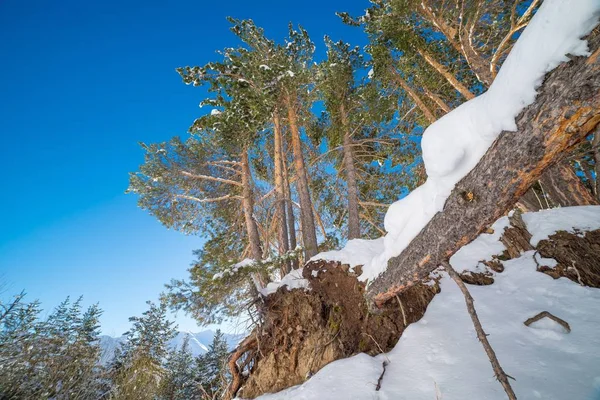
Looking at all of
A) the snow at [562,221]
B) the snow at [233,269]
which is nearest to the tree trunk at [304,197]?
the snow at [233,269]

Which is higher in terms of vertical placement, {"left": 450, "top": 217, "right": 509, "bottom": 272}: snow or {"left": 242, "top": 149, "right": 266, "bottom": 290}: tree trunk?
{"left": 242, "top": 149, "right": 266, "bottom": 290}: tree trunk

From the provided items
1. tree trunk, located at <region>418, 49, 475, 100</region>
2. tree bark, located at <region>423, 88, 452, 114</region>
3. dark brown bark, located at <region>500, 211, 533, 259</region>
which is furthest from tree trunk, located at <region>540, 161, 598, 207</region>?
tree bark, located at <region>423, 88, 452, 114</region>

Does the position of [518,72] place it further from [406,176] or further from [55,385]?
[55,385]

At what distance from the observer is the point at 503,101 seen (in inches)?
52.2

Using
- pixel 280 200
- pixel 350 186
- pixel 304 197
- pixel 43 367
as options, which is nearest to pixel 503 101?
pixel 304 197

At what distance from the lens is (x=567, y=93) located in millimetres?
1078

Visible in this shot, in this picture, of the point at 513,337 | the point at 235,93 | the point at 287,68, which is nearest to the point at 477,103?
the point at 513,337

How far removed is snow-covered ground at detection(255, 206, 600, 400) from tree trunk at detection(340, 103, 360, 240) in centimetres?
337

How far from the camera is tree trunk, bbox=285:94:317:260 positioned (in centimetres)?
612

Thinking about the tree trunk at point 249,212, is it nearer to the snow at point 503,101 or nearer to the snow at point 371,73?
the snow at point 503,101

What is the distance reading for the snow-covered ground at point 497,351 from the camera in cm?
180

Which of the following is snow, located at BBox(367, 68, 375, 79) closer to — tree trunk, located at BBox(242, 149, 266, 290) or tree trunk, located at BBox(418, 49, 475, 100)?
tree trunk, located at BBox(418, 49, 475, 100)

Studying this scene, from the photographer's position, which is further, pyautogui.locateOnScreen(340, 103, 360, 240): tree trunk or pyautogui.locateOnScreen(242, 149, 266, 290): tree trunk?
pyautogui.locateOnScreen(340, 103, 360, 240): tree trunk

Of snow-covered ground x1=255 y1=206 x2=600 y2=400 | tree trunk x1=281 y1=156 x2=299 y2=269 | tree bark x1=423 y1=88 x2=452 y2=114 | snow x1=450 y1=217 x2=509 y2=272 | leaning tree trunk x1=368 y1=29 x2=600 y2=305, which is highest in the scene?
tree bark x1=423 y1=88 x2=452 y2=114
